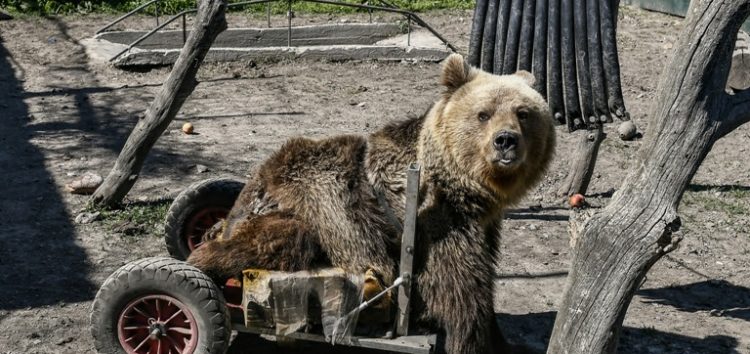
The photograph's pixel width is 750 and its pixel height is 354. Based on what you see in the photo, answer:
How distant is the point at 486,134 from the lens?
17.1 ft

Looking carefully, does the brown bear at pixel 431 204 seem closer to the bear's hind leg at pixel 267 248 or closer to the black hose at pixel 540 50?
the bear's hind leg at pixel 267 248

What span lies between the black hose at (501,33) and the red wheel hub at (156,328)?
3.06m

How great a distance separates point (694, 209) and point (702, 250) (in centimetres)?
92

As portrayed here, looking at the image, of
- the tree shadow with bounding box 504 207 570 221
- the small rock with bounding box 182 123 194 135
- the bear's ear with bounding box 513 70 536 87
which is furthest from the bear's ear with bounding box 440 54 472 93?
the small rock with bounding box 182 123 194 135

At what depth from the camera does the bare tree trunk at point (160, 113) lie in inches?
303

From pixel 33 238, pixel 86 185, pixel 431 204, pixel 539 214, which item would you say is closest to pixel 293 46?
pixel 86 185

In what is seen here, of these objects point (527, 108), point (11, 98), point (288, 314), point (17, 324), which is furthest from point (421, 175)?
point (11, 98)

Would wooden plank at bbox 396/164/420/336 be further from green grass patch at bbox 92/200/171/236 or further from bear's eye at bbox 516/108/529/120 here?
green grass patch at bbox 92/200/171/236

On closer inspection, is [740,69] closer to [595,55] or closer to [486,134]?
[595,55]

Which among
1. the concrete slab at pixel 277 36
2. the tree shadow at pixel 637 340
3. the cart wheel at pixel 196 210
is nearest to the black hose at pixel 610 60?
the tree shadow at pixel 637 340

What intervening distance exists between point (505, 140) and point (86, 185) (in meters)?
4.39

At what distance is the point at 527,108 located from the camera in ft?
17.3

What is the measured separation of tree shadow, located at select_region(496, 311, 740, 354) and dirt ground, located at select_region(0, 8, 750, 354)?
0.04 ft

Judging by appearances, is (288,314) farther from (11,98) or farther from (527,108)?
(11,98)
